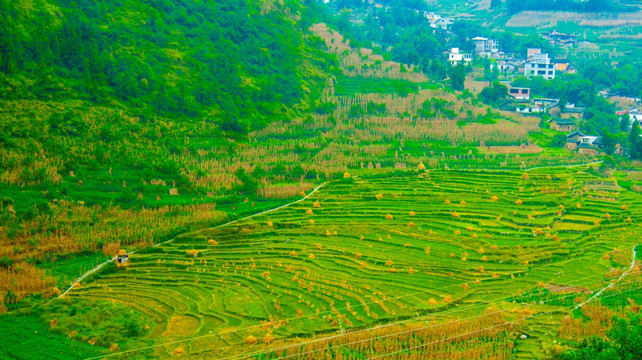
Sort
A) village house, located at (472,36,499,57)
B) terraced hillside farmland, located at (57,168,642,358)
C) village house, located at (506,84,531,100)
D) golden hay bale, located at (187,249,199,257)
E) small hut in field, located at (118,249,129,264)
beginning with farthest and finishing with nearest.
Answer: village house, located at (472,36,499,57), village house, located at (506,84,531,100), golden hay bale, located at (187,249,199,257), small hut in field, located at (118,249,129,264), terraced hillside farmland, located at (57,168,642,358)

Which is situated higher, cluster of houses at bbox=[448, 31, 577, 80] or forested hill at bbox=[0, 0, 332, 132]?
cluster of houses at bbox=[448, 31, 577, 80]

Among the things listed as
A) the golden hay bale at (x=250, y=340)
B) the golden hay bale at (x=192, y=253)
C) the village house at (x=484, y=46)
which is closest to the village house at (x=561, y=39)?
the village house at (x=484, y=46)

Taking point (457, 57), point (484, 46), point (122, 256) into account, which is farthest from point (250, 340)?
point (484, 46)

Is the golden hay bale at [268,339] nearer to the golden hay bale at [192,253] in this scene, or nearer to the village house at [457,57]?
the golden hay bale at [192,253]

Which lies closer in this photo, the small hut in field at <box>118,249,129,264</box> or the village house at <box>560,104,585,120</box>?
the small hut in field at <box>118,249,129,264</box>

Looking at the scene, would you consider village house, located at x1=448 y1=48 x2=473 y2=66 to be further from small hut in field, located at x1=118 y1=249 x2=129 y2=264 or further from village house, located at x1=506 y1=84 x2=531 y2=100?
small hut in field, located at x1=118 y1=249 x2=129 y2=264

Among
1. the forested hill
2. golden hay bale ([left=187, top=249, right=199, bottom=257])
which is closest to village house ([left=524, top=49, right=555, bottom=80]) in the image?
the forested hill
